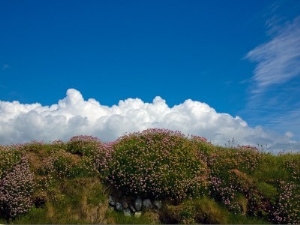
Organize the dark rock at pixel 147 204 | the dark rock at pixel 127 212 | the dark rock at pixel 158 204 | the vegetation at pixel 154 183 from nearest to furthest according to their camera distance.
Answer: the vegetation at pixel 154 183, the dark rock at pixel 127 212, the dark rock at pixel 158 204, the dark rock at pixel 147 204

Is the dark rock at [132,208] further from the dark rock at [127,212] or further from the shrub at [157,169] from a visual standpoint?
the shrub at [157,169]

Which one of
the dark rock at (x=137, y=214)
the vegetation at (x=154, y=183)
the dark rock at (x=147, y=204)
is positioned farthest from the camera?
the dark rock at (x=147, y=204)

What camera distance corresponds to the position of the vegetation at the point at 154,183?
58.2ft

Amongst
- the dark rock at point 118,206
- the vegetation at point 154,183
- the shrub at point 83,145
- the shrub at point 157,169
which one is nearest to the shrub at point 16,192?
the vegetation at point 154,183

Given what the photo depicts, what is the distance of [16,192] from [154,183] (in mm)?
5766

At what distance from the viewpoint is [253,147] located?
20016 millimetres

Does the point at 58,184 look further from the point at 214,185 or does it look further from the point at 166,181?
the point at 214,185

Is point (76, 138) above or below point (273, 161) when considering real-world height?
above

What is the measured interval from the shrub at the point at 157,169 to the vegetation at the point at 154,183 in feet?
0.14

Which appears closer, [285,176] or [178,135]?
[285,176]

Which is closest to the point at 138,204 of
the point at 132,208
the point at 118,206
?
the point at 132,208

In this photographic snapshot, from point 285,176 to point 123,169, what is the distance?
691 centimetres

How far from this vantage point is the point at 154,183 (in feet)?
59.2

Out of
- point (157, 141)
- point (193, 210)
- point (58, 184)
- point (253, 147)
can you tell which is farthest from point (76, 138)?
point (253, 147)
